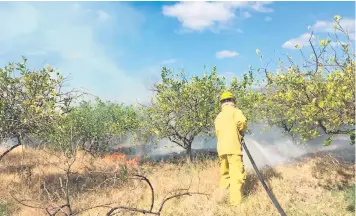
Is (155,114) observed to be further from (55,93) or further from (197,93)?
(55,93)

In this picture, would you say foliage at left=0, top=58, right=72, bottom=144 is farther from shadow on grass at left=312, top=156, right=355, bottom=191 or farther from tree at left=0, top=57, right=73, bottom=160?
shadow on grass at left=312, top=156, right=355, bottom=191

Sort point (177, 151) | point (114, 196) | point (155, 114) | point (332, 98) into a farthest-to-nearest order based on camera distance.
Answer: point (177, 151), point (155, 114), point (114, 196), point (332, 98)

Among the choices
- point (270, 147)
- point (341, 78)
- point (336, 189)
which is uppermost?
point (341, 78)

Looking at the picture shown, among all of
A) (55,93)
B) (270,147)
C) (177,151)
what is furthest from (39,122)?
(177,151)

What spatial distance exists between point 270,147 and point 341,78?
12.7 m

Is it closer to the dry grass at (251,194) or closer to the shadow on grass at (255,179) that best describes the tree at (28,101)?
the dry grass at (251,194)

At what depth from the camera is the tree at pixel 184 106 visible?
51.7 ft

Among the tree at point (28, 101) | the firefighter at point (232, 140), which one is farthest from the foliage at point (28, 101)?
the firefighter at point (232, 140)

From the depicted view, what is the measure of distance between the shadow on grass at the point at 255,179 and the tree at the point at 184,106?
4297 millimetres

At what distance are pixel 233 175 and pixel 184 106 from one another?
7382 mm

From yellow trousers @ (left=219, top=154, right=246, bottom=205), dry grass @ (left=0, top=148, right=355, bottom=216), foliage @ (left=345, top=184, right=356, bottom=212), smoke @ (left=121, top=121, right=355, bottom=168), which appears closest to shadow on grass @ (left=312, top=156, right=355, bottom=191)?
dry grass @ (left=0, top=148, right=355, bottom=216)

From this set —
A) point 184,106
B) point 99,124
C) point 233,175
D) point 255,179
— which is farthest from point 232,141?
point 99,124

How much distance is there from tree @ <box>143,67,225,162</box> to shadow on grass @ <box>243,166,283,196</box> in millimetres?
4297

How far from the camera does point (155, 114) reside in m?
17.1
